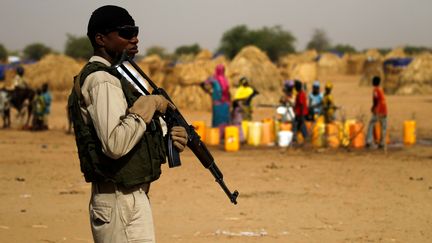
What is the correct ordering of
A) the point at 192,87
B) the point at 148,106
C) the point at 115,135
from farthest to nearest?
1. the point at 192,87
2. the point at 148,106
3. the point at 115,135

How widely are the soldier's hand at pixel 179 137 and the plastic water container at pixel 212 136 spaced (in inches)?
389

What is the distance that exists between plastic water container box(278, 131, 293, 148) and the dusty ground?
365 mm

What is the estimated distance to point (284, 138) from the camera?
12648 mm

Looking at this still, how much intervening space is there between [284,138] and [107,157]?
9.74 meters

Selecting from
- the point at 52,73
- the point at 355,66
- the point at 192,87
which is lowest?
the point at 192,87

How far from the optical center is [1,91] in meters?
16.9

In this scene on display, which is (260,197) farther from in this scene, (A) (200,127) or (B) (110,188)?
(A) (200,127)

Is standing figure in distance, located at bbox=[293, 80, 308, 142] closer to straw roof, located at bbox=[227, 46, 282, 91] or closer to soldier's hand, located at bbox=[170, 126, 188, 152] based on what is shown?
soldier's hand, located at bbox=[170, 126, 188, 152]

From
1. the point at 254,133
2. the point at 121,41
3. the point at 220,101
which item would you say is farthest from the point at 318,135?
the point at 121,41

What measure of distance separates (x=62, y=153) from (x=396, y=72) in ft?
72.3

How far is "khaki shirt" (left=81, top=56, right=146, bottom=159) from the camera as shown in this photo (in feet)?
9.72

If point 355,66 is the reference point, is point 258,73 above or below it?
below

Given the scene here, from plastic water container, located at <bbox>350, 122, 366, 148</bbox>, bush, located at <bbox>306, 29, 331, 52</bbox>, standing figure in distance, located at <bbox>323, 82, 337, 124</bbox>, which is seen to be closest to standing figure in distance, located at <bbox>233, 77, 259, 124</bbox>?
standing figure in distance, located at <bbox>323, 82, 337, 124</bbox>

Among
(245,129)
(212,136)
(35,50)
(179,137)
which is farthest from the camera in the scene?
(35,50)
